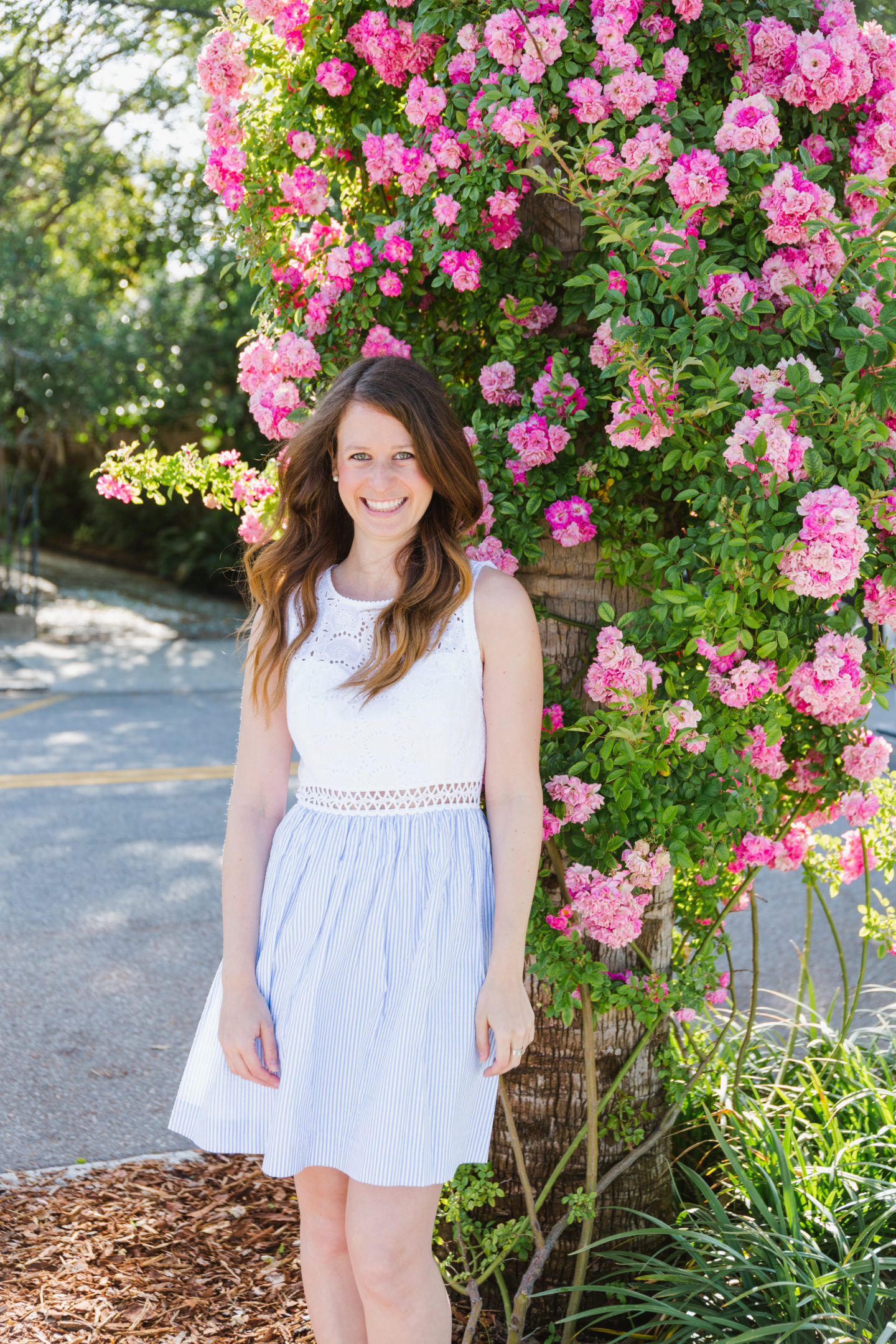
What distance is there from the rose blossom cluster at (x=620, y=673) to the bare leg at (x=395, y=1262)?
862mm

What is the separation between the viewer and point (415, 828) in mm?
1956

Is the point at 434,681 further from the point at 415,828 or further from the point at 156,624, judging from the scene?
the point at 156,624

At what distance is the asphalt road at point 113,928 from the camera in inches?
141

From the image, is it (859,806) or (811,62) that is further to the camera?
(859,806)

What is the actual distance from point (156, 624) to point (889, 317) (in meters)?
13.5

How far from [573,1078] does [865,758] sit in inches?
36.7

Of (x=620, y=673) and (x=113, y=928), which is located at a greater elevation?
(x=620, y=673)

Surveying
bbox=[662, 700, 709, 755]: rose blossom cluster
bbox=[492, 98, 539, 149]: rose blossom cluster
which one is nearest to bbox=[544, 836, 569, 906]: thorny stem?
bbox=[662, 700, 709, 755]: rose blossom cluster

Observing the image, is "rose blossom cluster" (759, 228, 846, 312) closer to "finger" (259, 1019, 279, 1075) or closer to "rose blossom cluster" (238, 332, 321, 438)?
"rose blossom cluster" (238, 332, 321, 438)

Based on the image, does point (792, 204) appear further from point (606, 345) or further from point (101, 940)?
point (101, 940)

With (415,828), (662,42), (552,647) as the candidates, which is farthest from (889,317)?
(415,828)

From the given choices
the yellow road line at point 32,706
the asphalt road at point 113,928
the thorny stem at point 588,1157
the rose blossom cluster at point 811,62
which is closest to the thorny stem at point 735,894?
the thorny stem at point 588,1157

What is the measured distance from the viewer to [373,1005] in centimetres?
188

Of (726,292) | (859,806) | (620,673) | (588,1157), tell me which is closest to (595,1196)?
(588,1157)
